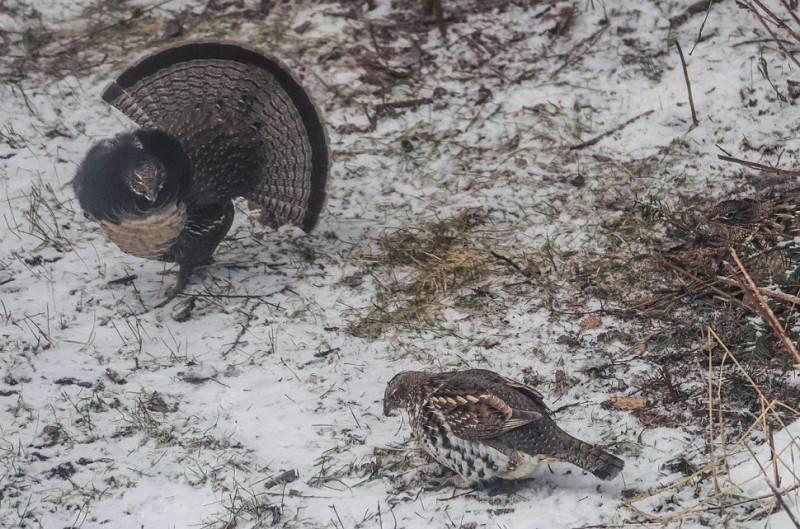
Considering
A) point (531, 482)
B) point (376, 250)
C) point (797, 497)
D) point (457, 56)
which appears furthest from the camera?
point (457, 56)

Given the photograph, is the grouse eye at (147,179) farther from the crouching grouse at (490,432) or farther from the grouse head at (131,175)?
the crouching grouse at (490,432)

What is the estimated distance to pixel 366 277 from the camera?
5.66m

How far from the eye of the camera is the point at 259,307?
17.8 feet

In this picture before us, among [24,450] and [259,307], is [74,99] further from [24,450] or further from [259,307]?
[24,450]

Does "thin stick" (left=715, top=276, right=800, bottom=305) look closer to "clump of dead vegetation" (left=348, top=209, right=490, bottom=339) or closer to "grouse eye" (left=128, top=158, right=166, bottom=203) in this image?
"clump of dead vegetation" (left=348, top=209, right=490, bottom=339)

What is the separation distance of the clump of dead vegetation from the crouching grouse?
1.13 metres

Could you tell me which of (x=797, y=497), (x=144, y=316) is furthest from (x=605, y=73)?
(x=797, y=497)

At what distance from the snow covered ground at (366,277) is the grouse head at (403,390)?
24 centimetres

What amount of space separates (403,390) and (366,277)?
154cm

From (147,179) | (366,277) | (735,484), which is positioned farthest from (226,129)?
(735,484)

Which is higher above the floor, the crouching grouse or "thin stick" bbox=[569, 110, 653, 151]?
"thin stick" bbox=[569, 110, 653, 151]

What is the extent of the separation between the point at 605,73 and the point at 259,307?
3.32 metres

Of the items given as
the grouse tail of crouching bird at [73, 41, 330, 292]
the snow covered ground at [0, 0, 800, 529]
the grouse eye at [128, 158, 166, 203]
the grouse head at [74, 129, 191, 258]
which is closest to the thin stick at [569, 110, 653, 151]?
the snow covered ground at [0, 0, 800, 529]

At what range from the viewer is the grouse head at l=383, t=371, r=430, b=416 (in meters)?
4.17
